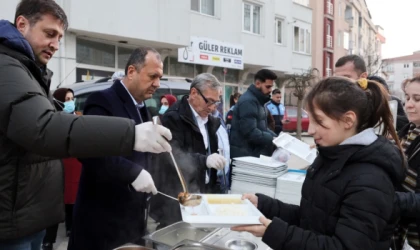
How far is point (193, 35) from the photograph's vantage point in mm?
11750

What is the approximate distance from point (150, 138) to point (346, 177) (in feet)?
2.51

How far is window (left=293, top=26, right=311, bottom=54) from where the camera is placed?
60.7 ft

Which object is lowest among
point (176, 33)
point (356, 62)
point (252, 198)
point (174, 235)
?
point (174, 235)

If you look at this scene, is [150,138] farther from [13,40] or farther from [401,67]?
[401,67]

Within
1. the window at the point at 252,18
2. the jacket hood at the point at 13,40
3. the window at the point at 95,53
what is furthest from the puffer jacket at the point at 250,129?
the window at the point at 252,18

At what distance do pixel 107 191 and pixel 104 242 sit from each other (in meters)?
0.29

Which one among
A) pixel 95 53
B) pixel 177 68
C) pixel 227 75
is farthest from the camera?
pixel 227 75

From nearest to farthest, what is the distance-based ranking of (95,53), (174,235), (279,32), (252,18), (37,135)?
(37,135)
(174,235)
(95,53)
(252,18)
(279,32)

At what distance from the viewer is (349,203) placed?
1.25 m

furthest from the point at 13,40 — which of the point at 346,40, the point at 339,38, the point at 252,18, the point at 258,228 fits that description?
the point at 346,40

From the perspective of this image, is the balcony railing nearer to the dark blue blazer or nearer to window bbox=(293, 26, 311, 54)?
window bbox=(293, 26, 311, 54)

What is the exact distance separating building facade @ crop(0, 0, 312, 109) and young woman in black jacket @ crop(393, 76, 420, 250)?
7647mm

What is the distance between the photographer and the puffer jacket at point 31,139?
1.19 meters

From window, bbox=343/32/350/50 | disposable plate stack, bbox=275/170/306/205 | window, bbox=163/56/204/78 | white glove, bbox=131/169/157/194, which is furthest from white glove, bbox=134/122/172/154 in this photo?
window, bbox=343/32/350/50
